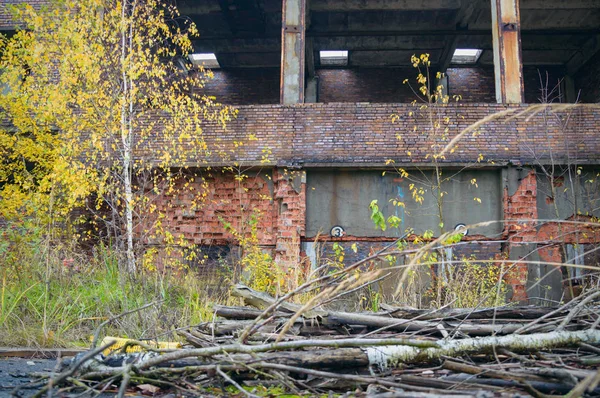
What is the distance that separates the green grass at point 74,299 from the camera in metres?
5.66

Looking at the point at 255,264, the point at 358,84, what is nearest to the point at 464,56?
the point at 358,84

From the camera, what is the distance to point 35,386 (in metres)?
2.80

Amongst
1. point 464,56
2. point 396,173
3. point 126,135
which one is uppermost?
point 464,56

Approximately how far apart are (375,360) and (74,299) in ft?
15.9

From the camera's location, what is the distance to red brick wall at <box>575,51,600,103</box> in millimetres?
15916

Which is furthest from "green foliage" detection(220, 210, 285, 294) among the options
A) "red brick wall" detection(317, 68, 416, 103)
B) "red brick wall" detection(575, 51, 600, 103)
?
"red brick wall" detection(575, 51, 600, 103)

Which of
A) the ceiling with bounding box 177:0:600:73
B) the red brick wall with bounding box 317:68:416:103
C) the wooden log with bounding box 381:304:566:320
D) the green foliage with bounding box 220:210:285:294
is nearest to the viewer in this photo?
the wooden log with bounding box 381:304:566:320

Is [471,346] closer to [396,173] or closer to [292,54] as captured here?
[396,173]

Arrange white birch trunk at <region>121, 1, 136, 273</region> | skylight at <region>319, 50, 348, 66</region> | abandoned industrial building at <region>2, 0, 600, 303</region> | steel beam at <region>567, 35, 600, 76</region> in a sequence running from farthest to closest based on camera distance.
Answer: skylight at <region>319, 50, 348, 66</region> → steel beam at <region>567, 35, 600, 76</region> → abandoned industrial building at <region>2, 0, 600, 303</region> → white birch trunk at <region>121, 1, 136, 273</region>

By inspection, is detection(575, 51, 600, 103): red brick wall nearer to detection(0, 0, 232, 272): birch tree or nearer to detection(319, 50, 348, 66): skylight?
detection(319, 50, 348, 66): skylight

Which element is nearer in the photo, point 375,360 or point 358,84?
point 375,360

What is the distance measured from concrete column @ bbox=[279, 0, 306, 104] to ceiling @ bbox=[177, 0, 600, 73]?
10.1ft

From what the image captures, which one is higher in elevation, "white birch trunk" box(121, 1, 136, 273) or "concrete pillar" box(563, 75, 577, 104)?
"concrete pillar" box(563, 75, 577, 104)

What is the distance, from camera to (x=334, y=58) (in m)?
17.8
